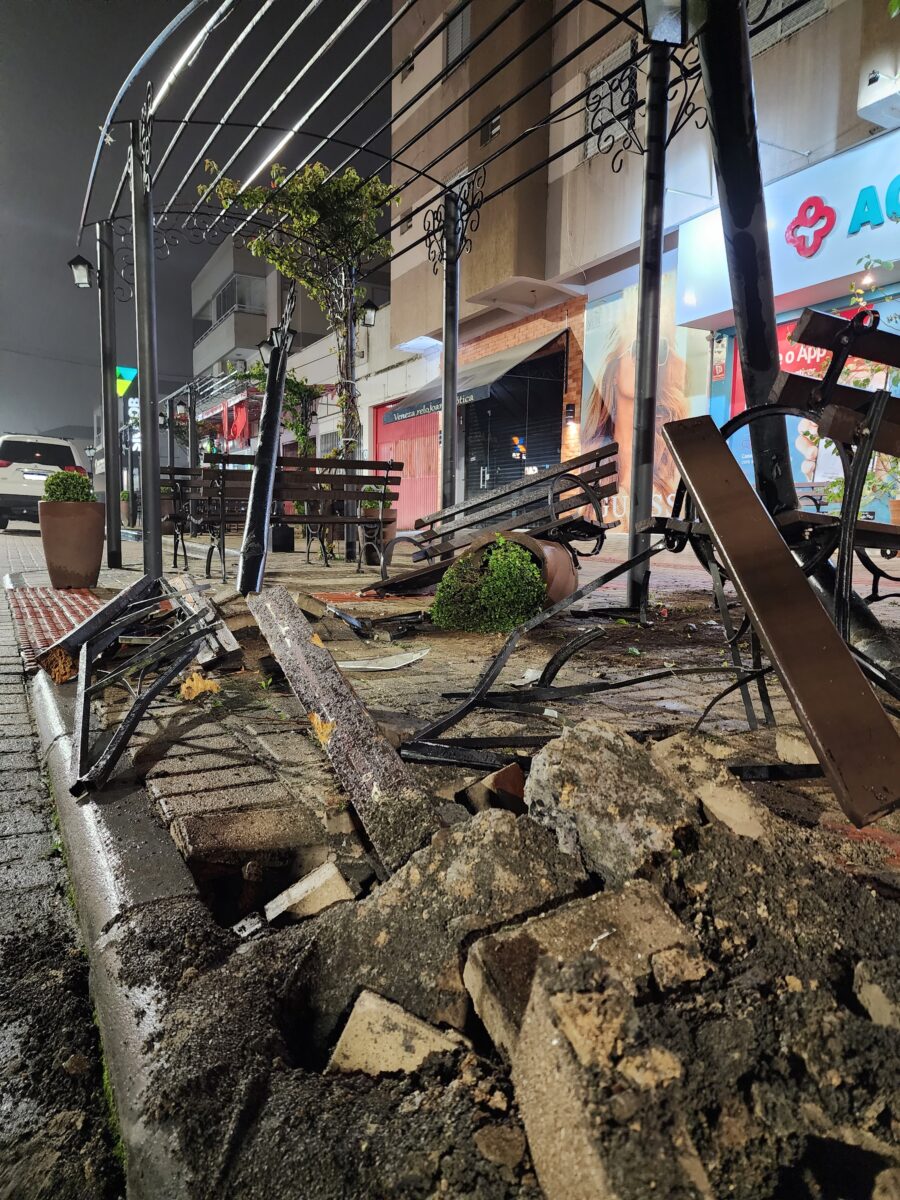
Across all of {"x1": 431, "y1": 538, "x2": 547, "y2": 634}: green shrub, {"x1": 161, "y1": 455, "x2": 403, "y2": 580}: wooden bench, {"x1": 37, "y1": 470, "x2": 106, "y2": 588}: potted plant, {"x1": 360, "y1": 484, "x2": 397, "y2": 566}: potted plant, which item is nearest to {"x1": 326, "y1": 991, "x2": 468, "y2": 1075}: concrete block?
{"x1": 431, "y1": 538, "x2": 547, "y2": 634}: green shrub

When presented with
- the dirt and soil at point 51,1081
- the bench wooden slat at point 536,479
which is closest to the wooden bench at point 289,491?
the bench wooden slat at point 536,479

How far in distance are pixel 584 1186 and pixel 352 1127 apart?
1.16ft

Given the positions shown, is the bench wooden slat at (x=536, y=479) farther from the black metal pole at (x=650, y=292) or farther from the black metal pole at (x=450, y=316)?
the black metal pole at (x=450, y=316)

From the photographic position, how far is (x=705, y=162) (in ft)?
43.5

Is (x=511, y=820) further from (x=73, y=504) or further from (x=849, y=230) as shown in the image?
(x=849, y=230)

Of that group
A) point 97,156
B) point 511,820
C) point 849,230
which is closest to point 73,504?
point 97,156

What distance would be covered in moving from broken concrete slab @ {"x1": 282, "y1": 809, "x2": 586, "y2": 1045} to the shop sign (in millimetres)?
10581

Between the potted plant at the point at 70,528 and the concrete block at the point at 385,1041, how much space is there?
7.63m

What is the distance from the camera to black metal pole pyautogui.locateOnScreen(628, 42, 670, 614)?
5590mm

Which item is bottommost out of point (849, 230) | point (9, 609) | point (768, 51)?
point (9, 609)

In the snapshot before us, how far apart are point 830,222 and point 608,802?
12832mm

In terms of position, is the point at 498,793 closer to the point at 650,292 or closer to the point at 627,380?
the point at 650,292

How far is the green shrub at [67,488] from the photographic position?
7.58 m

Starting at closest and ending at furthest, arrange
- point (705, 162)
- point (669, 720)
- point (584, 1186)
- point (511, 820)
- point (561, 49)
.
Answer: point (584, 1186)
point (511, 820)
point (669, 720)
point (705, 162)
point (561, 49)
